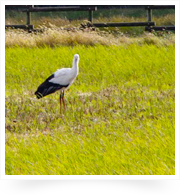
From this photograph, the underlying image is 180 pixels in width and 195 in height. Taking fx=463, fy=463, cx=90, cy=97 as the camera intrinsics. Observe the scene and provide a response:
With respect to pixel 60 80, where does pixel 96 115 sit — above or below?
below

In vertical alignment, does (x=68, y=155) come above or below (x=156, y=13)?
below

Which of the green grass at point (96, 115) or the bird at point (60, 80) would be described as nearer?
the green grass at point (96, 115)

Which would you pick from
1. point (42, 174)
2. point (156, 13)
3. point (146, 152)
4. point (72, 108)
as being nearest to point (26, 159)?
point (42, 174)

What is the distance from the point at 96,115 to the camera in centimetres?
612

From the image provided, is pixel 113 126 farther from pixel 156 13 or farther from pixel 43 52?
pixel 156 13

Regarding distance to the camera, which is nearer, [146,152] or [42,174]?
[42,174]

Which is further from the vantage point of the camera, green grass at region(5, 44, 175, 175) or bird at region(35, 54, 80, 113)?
bird at region(35, 54, 80, 113)

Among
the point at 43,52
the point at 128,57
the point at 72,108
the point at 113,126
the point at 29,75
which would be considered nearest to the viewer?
the point at 113,126

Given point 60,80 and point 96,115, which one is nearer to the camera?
point 96,115

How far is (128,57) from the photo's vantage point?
921 cm

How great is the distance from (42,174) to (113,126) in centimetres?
169

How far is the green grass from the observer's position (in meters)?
3.95

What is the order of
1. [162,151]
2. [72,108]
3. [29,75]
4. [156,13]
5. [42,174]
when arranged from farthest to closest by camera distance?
[156,13], [29,75], [72,108], [162,151], [42,174]

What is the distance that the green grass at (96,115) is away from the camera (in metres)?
3.95
